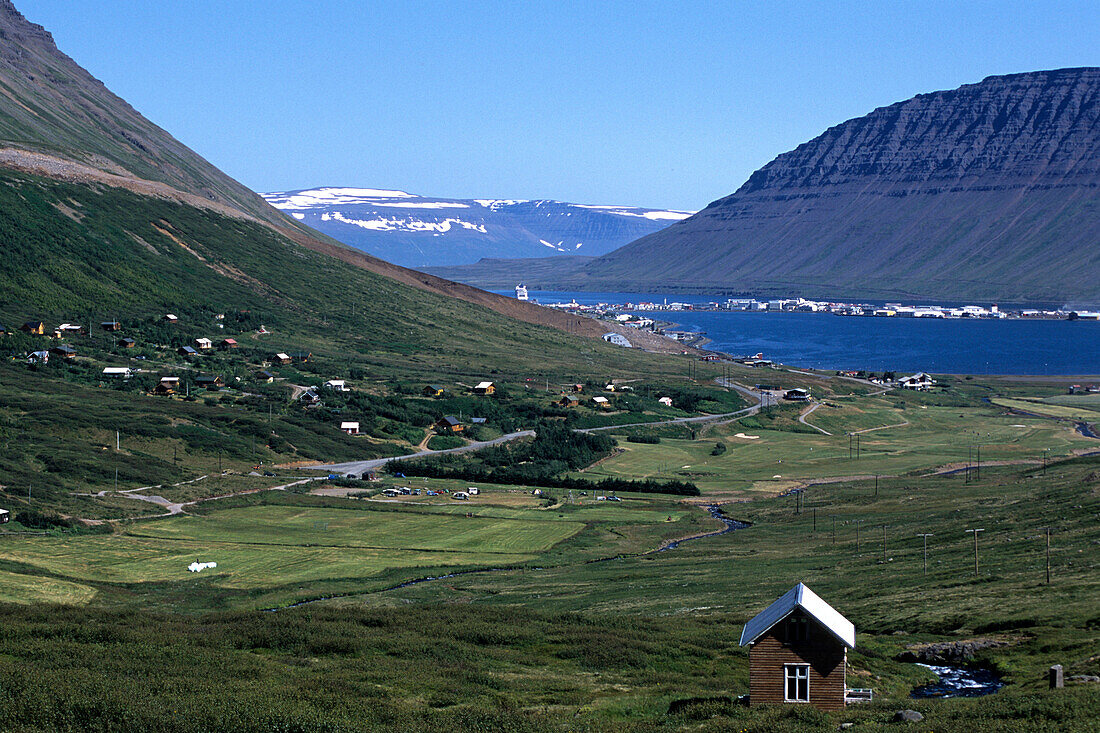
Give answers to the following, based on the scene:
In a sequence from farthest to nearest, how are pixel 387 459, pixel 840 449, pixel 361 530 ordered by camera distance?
pixel 840 449, pixel 387 459, pixel 361 530

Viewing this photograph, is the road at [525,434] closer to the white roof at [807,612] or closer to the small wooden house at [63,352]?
the small wooden house at [63,352]

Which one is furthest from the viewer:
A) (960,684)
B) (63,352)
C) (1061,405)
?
(1061,405)

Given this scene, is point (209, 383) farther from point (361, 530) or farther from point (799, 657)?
point (799, 657)

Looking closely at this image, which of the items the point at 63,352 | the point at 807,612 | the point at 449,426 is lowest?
the point at 449,426

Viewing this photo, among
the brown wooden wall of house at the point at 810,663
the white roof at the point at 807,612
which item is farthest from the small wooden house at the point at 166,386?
the brown wooden wall of house at the point at 810,663

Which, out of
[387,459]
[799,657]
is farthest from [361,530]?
[799,657]

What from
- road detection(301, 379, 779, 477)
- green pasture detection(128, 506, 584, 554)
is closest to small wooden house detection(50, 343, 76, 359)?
road detection(301, 379, 779, 477)

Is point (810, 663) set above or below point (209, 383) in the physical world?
below

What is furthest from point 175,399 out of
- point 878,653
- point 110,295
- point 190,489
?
point 878,653
